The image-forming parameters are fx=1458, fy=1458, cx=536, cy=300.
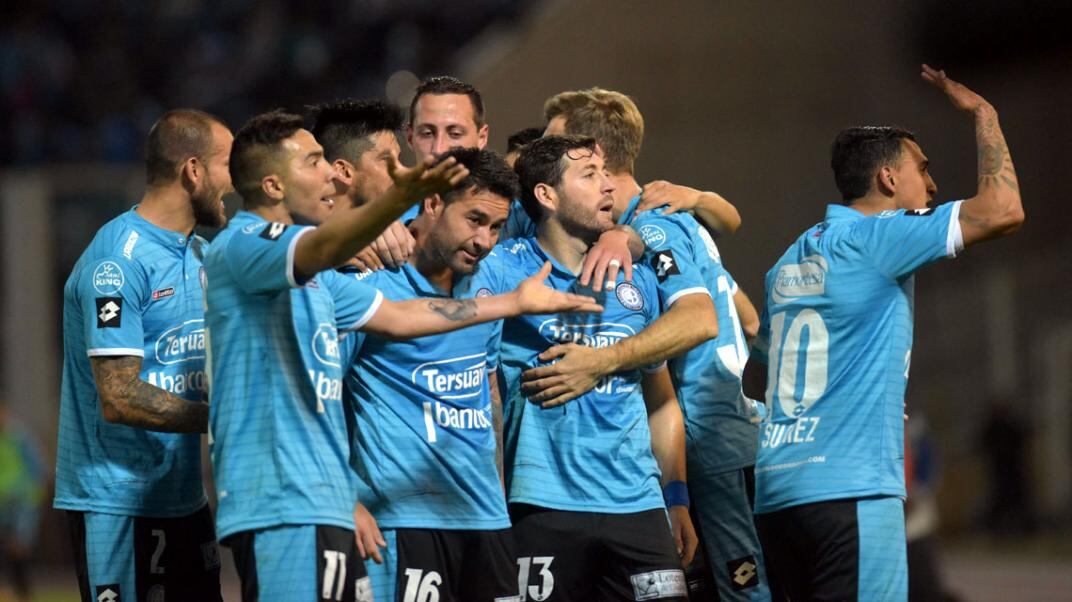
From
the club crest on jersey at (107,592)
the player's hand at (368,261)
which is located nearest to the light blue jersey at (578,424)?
the player's hand at (368,261)

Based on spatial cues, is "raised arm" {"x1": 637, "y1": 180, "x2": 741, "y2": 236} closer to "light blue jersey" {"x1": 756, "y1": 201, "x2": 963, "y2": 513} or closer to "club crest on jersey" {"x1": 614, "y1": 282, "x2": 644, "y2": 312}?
"club crest on jersey" {"x1": 614, "y1": 282, "x2": 644, "y2": 312}

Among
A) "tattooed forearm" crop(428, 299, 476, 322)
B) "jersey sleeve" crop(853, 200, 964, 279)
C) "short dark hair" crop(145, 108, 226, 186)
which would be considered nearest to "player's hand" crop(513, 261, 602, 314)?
"tattooed forearm" crop(428, 299, 476, 322)

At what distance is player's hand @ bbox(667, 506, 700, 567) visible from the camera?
6516mm

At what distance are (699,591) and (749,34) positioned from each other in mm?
13607

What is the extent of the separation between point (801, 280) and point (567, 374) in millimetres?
1075

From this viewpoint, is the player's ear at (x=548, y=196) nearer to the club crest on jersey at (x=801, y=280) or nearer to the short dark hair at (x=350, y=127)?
the short dark hair at (x=350, y=127)

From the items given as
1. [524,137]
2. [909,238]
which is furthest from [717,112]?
[909,238]

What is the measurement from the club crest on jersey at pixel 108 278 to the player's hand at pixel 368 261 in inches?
42.0

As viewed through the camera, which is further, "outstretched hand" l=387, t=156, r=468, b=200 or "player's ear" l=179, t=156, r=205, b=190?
"player's ear" l=179, t=156, r=205, b=190

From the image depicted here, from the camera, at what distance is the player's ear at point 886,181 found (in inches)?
245

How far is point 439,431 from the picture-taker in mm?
5695

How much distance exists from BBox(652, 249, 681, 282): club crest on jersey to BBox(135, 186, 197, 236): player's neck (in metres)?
2.07

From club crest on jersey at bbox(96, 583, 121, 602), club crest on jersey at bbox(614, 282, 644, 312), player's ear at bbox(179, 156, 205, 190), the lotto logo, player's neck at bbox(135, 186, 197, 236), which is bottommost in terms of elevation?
the lotto logo

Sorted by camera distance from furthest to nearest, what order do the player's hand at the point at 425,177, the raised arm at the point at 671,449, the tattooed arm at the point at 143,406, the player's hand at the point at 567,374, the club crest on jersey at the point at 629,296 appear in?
the raised arm at the point at 671,449
the club crest on jersey at the point at 629,296
the player's hand at the point at 567,374
the tattooed arm at the point at 143,406
the player's hand at the point at 425,177
